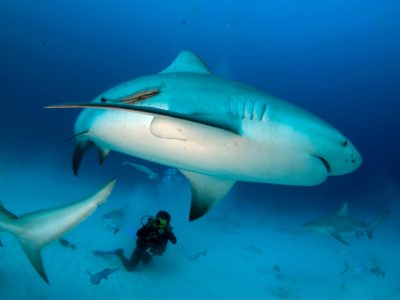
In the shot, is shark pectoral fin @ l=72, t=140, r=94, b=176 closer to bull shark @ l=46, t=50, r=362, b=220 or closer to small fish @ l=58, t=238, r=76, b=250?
bull shark @ l=46, t=50, r=362, b=220

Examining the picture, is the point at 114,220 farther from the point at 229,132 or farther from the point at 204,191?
the point at 229,132

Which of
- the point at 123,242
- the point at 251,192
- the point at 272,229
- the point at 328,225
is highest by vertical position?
the point at 328,225

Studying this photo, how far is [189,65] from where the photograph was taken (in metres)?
3.23

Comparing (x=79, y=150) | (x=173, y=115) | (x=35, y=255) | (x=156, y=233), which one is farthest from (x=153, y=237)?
(x=173, y=115)

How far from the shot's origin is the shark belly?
2.04 metres

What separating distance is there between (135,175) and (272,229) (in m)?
15.7

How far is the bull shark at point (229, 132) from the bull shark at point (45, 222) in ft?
1.73

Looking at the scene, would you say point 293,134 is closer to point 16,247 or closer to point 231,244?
point 16,247

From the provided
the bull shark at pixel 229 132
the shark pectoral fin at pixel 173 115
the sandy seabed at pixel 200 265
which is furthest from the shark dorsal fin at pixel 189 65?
the sandy seabed at pixel 200 265

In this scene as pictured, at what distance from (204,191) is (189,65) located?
4.17 ft

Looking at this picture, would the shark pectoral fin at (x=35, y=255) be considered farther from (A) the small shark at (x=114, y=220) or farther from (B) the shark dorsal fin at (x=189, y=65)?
(A) the small shark at (x=114, y=220)

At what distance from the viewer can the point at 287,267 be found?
33.9 ft

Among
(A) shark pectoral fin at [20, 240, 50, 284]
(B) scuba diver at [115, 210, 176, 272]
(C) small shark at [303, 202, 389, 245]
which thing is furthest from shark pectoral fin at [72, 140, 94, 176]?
(C) small shark at [303, 202, 389, 245]

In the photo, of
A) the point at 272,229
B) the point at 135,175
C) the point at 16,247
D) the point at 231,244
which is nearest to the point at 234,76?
the point at 135,175
